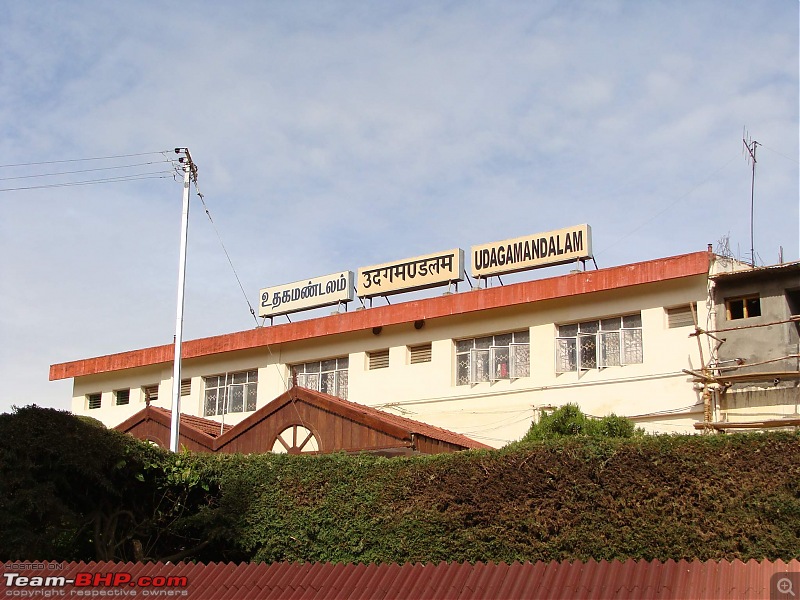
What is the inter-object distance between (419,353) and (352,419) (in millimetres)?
6379

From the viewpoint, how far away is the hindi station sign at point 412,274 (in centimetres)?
2862

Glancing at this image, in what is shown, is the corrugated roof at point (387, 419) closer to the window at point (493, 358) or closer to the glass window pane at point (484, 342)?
the window at point (493, 358)

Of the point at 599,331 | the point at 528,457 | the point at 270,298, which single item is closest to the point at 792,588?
the point at 528,457

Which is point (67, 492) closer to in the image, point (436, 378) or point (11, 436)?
point (11, 436)

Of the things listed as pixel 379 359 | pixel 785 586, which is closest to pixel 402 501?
pixel 785 586

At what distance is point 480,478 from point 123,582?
5707 mm

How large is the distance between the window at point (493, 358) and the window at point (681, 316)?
13.1ft

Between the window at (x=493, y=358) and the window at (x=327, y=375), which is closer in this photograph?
the window at (x=493, y=358)

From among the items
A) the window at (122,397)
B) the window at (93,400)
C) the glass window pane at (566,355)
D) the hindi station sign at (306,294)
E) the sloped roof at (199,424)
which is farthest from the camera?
the window at (93,400)

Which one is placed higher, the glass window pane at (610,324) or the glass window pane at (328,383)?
the glass window pane at (610,324)

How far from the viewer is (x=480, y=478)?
16000mm

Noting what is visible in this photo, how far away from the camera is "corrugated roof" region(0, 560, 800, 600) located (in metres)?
11.2

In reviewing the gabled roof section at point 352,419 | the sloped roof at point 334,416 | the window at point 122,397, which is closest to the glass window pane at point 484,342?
the sloped roof at point 334,416

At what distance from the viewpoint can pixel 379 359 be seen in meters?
29.5
